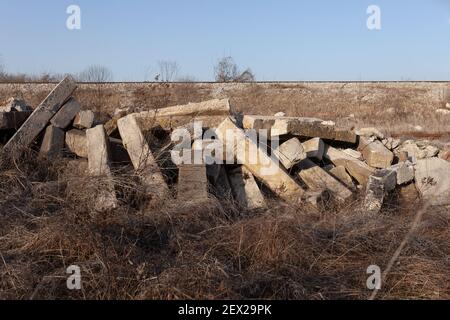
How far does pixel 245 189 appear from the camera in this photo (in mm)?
5297

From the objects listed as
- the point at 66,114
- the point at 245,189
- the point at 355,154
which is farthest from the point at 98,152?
the point at 355,154

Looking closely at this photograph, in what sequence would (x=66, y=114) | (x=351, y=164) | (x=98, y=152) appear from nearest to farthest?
(x=98, y=152) < (x=351, y=164) < (x=66, y=114)

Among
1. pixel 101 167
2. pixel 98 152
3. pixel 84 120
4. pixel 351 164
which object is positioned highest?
pixel 84 120

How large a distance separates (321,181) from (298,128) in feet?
2.86

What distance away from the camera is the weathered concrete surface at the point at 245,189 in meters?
5.05

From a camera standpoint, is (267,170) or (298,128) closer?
(267,170)

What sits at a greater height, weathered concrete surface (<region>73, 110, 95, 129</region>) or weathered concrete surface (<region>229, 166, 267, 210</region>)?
weathered concrete surface (<region>73, 110, 95, 129</region>)

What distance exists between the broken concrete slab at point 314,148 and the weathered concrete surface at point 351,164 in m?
0.20

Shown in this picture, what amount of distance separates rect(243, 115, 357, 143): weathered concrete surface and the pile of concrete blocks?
0.01 metres

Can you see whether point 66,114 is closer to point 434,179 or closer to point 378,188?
point 378,188

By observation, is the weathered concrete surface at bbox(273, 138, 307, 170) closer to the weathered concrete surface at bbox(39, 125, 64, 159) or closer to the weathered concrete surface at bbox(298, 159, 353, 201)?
the weathered concrete surface at bbox(298, 159, 353, 201)

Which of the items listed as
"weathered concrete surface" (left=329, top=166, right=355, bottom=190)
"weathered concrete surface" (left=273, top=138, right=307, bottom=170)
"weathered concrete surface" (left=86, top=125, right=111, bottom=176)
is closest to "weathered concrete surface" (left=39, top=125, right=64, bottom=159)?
"weathered concrete surface" (left=86, top=125, right=111, bottom=176)

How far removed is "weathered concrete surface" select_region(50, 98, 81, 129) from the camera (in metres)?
6.33
